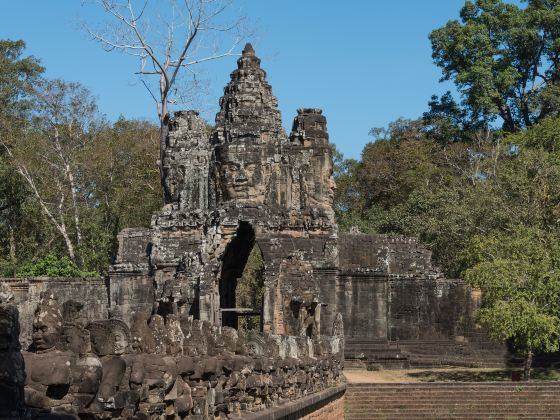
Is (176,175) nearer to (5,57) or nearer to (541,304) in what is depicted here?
(541,304)

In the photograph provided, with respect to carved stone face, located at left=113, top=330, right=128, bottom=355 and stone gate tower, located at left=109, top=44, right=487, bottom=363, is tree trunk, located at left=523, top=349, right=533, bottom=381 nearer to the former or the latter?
stone gate tower, located at left=109, top=44, right=487, bottom=363

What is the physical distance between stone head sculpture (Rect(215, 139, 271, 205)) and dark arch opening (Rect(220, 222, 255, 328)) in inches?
48.6

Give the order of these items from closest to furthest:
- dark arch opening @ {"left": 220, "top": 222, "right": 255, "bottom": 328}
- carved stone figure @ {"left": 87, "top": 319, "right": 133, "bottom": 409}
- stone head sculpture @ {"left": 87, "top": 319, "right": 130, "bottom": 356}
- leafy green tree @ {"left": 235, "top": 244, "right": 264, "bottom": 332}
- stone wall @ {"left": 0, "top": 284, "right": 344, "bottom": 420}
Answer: stone wall @ {"left": 0, "top": 284, "right": 344, "bottom": 420} < carved stone figure @ {"left": 87, "top": 319, "right": 133, "bottom": 409} < stone head sculpture @ {"left": 87, "top": 319, "right": 130, "bottom": 356} < dark arch opening @ {"left": 220, "top": 222, "right": 255, "bottom": 328} < leafy green tree @ {"left": 235, "top": 244, "right": 264, "bottom": 332}

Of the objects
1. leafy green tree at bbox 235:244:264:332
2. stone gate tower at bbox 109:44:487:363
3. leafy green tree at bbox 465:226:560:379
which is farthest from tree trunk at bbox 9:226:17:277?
leafy green tree at bbox 465:226:560:379

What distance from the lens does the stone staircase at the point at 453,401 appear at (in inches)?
1134

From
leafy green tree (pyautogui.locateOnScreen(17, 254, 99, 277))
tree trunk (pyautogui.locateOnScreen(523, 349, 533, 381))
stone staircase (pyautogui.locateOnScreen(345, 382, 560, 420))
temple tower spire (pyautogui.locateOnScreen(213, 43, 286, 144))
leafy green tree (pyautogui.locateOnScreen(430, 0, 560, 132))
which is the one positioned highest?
leafy green tree (pyautogui.locateOnScreen(430, 0, 560, 132))

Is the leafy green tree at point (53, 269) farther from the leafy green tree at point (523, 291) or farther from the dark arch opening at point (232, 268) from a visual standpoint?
the leafy green tree at point (523, 291)

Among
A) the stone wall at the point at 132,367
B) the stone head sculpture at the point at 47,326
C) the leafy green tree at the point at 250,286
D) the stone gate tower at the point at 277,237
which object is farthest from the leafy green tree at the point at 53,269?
the stone head sculpture at the point at 47,326

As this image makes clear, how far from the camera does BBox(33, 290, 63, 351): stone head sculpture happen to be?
31.9 ft

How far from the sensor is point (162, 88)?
4734 cm

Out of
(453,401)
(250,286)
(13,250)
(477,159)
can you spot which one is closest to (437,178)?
(477,159)

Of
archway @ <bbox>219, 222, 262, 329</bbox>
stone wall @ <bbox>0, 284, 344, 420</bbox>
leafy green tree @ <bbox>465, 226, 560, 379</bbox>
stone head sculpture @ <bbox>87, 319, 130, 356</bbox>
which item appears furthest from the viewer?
archway @ <bbox>219, 222, 262, 329</bbox>

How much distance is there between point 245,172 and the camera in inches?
1382

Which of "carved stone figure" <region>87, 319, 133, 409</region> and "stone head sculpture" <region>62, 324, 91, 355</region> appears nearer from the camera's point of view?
"stone head sculpture" <region>62, 324, 91, 355</region>
